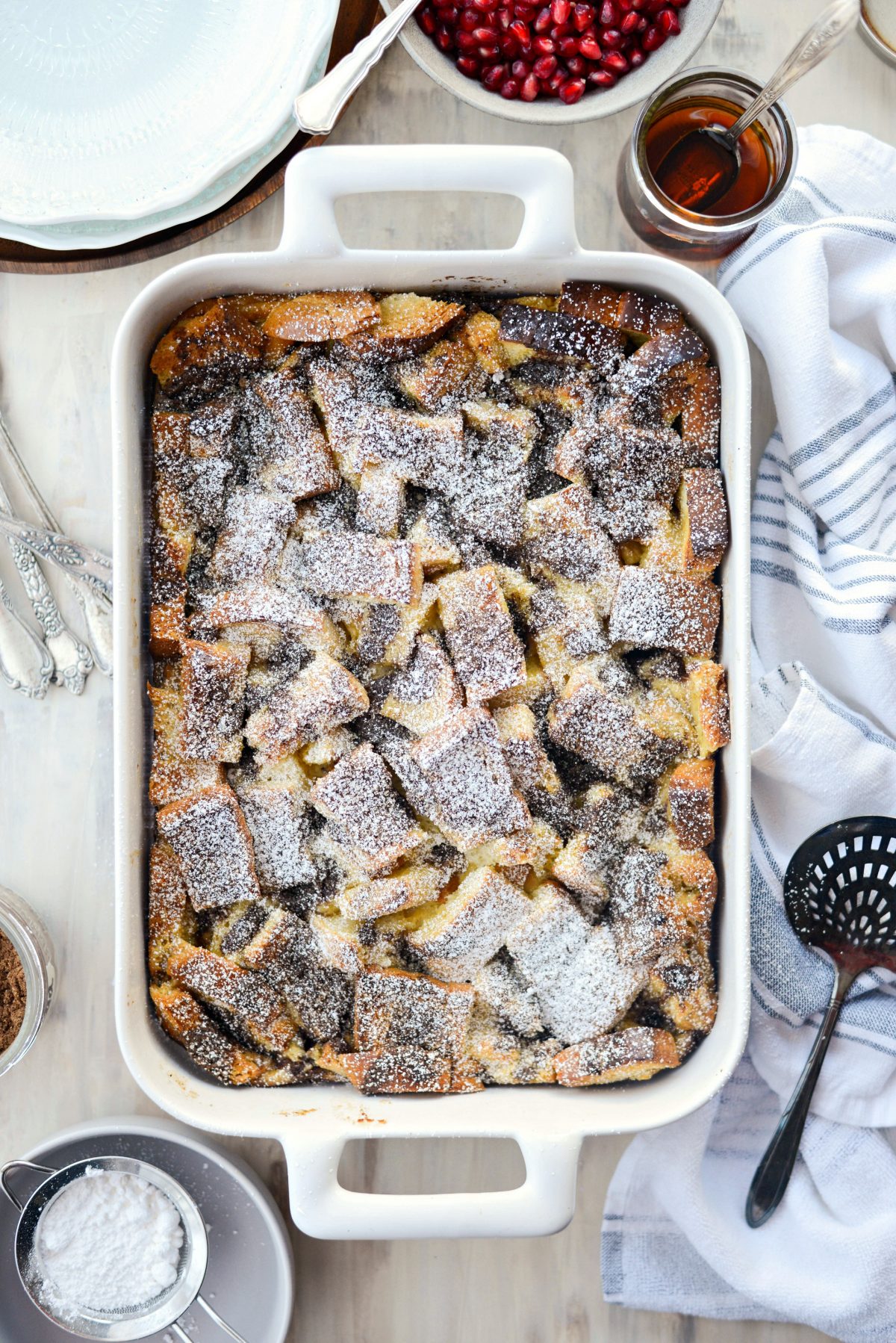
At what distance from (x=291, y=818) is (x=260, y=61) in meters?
1.04

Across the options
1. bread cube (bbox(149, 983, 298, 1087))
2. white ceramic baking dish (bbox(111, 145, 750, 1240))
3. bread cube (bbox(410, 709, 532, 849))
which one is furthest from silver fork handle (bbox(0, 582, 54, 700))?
bread cube (bbox(410, 709, 532, 849))

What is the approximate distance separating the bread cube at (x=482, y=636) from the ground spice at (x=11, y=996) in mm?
770

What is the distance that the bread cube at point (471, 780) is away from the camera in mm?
1331

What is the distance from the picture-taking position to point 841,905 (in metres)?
1.53

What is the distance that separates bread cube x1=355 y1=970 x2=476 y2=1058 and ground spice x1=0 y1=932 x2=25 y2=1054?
0.52 meters

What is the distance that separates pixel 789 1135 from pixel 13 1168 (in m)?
1.10

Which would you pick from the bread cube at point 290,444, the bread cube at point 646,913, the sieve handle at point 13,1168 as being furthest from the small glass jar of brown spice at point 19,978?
the bread cube at point 646,913

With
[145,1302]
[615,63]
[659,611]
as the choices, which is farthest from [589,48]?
[145,1302]

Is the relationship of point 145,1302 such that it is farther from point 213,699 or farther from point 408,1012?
point 213,699

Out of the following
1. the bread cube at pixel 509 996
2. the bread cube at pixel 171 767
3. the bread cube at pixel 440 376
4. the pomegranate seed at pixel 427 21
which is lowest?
the bread cube at pixel 509 996

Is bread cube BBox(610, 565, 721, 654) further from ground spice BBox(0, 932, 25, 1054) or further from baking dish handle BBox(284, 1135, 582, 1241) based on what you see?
ground spice BBox(0, 932, 25, 1054)

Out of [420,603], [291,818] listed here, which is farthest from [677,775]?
[291,818]

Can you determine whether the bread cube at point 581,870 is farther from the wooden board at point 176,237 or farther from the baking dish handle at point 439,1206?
the wooden board at point 176,237

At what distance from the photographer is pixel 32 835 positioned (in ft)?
5.32
